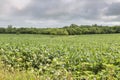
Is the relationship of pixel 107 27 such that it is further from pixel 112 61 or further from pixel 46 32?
pixel 112 61

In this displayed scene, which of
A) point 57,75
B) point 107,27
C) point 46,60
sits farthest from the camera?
point 107,27

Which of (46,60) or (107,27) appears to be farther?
(107,27)

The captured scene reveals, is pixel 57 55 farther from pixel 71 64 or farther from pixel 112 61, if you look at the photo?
pixel 112 61

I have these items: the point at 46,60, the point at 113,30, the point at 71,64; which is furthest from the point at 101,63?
the point at 113,30

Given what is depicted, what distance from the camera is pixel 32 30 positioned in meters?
96.1

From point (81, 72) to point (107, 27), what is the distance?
96.0m

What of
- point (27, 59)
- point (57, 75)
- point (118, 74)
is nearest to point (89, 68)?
point (118, 74)

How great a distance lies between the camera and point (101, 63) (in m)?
10.2

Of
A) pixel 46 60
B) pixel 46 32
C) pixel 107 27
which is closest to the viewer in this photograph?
pixel 46 60

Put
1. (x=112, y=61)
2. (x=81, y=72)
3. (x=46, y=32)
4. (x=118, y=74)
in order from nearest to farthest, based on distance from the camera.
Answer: (x=118, y=74), (x=81, y=72), (x=112, y=61), (x=46, y=32)

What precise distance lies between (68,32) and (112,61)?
294 ft

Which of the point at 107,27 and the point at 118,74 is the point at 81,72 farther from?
the point at 107,27

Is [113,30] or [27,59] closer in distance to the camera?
[27,59]

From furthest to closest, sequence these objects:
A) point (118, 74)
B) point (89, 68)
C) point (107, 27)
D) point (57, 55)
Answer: point (107, 27) → point (57, 55) → point (89, 68) → point (118, 74)
